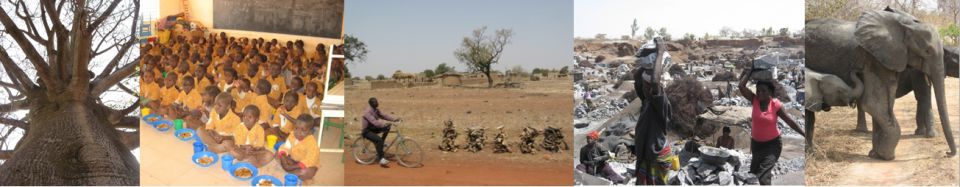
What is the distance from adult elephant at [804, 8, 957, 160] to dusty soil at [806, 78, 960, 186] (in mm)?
74

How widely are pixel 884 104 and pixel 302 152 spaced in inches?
179

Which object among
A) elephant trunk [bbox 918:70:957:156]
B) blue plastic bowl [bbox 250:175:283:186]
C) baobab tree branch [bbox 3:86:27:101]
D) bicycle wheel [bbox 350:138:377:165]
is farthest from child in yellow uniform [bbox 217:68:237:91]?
elephant trunk [bbox 918:70:957:156]

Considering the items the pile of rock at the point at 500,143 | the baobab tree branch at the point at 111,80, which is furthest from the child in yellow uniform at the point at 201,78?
the baobab tree branch at the point at 111,80

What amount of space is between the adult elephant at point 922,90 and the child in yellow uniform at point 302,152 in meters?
4.30

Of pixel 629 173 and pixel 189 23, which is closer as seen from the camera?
pixel 629 173

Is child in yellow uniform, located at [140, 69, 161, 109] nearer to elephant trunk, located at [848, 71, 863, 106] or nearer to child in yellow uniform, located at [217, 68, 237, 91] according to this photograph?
child in yellow uniform, located at [217, 68, 237, 91]

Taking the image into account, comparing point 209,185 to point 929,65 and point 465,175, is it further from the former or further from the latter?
point 929,65

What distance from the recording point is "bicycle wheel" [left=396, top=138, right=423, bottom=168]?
566 cm

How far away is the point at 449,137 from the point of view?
5.72m

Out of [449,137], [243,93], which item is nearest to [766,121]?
[449,137]

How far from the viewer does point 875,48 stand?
5855 mm

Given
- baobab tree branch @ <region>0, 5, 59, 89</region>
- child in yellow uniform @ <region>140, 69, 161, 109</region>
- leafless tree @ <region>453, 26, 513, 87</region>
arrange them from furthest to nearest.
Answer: baobab tree branch @ <region>0, 5, 59, 89</region>
child in yellow uniform @ <region>140, 69, 161, 109</region>
leafless tree @ <region>453, 26, 513, 87</region>

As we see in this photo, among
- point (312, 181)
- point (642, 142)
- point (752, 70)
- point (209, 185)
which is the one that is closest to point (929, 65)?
point (752, 70)

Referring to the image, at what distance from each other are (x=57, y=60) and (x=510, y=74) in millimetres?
5528
